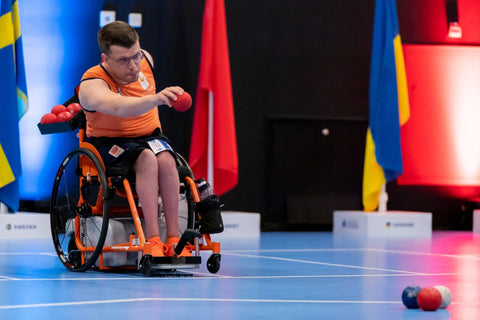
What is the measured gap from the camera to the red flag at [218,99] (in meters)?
6.04

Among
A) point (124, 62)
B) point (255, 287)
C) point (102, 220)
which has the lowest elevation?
point (255, 287)

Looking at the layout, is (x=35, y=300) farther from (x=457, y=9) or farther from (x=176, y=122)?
(x=457, y=9)

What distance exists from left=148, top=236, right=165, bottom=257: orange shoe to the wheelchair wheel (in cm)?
17

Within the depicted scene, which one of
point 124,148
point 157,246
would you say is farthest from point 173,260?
point 124,148

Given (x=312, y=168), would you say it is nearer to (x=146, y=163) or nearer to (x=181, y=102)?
(x=146, y=163)

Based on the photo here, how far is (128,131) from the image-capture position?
10.7 feet

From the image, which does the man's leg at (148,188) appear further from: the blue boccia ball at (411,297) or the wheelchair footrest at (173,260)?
the blue boccia ball at (411,297)

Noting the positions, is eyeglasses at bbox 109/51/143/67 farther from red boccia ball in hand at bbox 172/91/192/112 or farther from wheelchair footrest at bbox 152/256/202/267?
wheelchair footrest at bbox 152/256/202/267

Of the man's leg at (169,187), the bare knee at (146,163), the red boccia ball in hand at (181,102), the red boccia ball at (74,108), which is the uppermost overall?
the red boccia ball in hand at (181,102)

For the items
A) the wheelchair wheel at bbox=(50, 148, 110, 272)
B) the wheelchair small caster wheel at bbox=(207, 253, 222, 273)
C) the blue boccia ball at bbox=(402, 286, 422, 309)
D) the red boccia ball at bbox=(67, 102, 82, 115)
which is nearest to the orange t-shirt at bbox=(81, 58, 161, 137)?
the wheelchair wheel at bbox=(50, 148, 110, 272)

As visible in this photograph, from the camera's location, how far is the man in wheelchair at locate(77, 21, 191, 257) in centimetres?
309

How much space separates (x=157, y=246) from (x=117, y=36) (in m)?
0.72

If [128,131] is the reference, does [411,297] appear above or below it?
below

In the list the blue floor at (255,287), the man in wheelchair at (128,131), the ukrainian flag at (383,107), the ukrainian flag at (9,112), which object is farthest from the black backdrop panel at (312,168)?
the man in wheelchair at (128,131)
